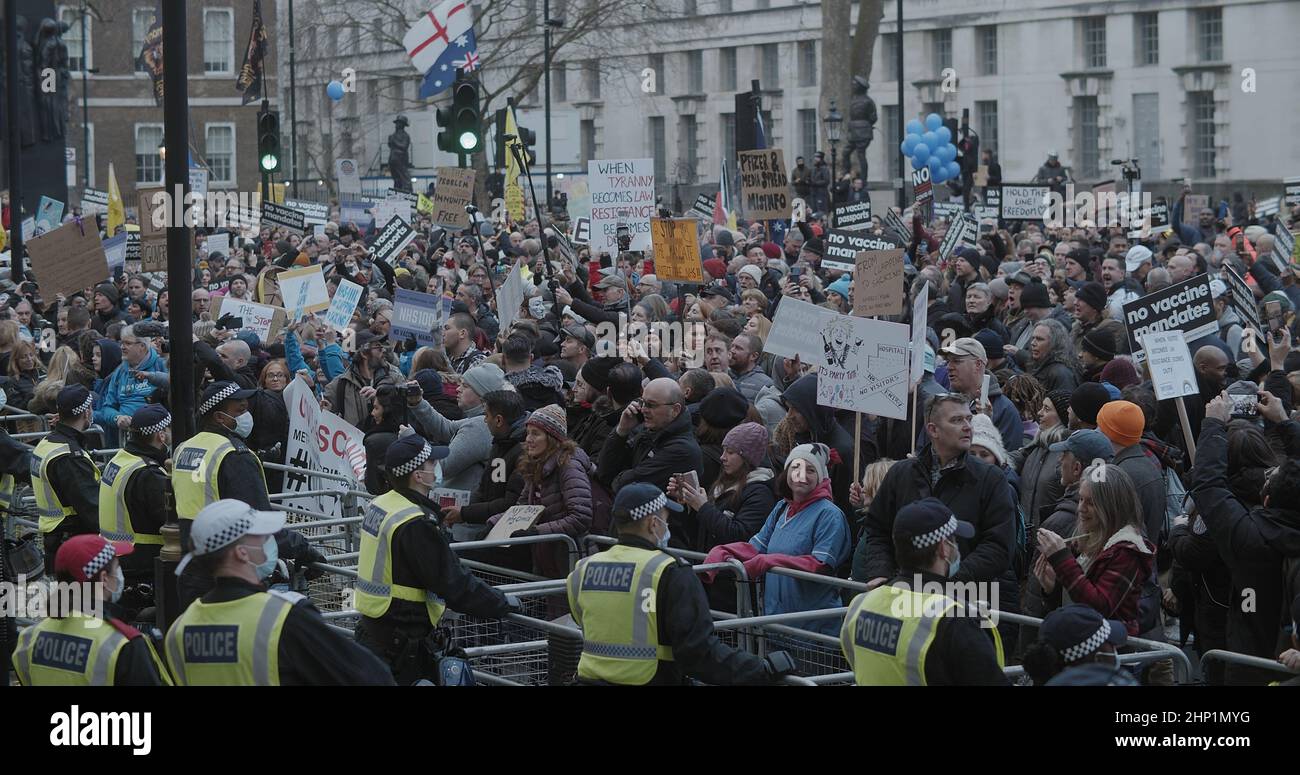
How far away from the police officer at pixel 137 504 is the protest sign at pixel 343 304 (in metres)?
6.02

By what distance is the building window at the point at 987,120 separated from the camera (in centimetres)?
5734

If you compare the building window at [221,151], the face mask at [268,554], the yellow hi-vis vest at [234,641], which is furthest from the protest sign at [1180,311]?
the building window at [221,151]

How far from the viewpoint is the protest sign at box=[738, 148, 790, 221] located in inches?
755

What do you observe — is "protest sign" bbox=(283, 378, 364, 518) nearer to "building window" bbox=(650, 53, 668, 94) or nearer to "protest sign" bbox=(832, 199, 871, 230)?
"protest sign" bbox=(832, 199, 871, 230)

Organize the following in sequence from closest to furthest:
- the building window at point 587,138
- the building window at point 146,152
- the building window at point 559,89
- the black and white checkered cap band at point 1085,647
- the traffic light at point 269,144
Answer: the black and white checkered cap band at point 1085,647
the traffic light at point 269,144
the building window at point 146,152
the building window at point 559,89
the building window at point 587,138

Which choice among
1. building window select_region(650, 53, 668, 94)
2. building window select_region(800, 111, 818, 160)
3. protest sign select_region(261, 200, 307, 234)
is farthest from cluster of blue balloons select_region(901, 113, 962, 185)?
building window select_region(650, 53, 668, 94)

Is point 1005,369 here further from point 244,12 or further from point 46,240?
point 244,12

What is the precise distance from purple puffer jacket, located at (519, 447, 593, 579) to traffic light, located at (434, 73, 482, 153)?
23.6 ft

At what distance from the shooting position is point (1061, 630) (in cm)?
498

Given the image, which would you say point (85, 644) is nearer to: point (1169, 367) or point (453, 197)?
point (1169, 367)

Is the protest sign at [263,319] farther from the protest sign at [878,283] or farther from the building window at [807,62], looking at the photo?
the building window at [807,62]

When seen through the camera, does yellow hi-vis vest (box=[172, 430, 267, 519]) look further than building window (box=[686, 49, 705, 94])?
No

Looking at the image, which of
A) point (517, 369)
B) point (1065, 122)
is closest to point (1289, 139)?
point (1065, 122)
